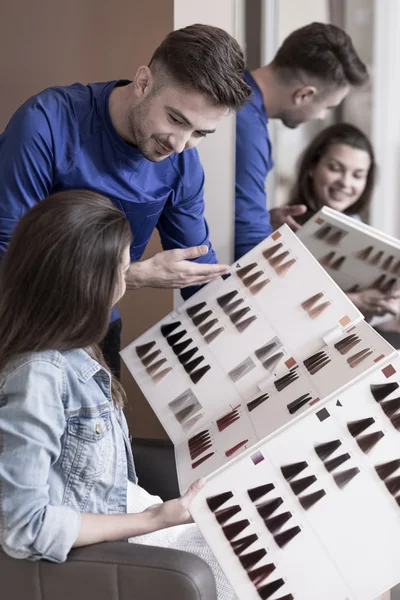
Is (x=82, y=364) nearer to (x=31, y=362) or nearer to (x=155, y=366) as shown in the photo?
(x=31, y=362)

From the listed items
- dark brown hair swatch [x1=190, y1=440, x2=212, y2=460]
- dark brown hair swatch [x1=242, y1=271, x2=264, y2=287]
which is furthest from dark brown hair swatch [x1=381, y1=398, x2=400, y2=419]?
dark brown hair swatch [x1=242, y1=271, x2=264, y2=287]

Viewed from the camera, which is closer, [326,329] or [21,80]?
[326,329]

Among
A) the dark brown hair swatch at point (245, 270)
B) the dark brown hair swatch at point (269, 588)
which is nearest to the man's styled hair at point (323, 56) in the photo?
the dark brown hair swatch at point (245, 270)

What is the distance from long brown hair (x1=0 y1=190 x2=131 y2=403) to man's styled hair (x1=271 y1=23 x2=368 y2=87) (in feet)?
→ 3.36

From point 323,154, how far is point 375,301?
43cm

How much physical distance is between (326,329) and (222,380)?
240mm

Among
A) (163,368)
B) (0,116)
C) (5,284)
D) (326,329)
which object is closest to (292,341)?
(326,329)

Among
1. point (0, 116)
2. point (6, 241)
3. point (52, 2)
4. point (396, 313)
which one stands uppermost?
point (52, 2)

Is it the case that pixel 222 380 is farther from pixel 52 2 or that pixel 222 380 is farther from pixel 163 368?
pixel 52 2

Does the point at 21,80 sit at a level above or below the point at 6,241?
above

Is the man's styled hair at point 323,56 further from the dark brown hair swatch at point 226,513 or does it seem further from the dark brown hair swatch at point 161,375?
the dark brown hair swatch at point 226,513

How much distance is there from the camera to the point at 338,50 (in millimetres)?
1880

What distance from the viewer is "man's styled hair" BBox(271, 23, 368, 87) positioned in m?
1.87

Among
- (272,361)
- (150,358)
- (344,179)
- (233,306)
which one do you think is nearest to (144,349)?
(150,358)
